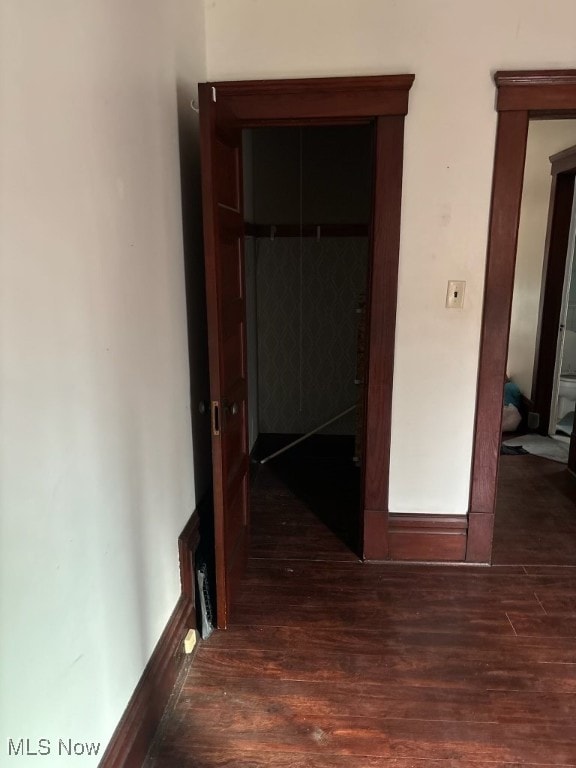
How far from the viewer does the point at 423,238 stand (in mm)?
2402

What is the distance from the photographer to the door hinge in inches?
78.2

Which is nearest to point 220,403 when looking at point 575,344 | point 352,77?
point 352,77

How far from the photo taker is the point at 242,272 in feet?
8.07

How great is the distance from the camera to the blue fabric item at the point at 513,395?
15.2 feet

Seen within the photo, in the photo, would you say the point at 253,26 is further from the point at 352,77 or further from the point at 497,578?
the point at 497,578

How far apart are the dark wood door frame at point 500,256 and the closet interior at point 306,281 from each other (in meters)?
1.20

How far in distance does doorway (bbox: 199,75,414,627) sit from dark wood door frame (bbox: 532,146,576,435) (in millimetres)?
2527

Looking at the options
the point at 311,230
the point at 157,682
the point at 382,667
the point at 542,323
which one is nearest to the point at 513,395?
the point at 542,323

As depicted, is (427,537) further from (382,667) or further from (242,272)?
(242,272)

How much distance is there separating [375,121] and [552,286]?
9.11 feet

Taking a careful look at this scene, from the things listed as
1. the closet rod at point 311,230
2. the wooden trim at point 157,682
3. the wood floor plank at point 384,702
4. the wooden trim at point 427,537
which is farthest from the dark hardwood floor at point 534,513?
the closet rod at point 311,230

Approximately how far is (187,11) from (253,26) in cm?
34

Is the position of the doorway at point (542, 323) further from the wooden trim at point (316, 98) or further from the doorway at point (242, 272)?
the wooden trim at point (316, 98)

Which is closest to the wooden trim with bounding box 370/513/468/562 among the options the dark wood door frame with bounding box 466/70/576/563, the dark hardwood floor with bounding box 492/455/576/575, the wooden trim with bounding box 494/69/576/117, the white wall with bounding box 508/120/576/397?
the dark wood door frame with bounding box 466/70/576/563
